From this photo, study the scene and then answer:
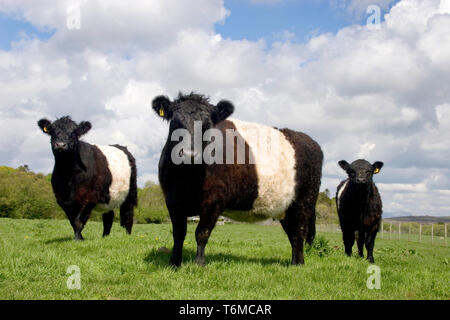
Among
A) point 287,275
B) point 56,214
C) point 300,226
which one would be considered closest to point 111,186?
point 300,226

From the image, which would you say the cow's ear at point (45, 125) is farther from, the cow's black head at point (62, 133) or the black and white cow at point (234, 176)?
the black and white cow at point (234, 176)

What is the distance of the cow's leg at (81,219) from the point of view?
10609 mm

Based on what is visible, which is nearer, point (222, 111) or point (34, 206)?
point (222, 111)

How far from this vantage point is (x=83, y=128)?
11.5 meters

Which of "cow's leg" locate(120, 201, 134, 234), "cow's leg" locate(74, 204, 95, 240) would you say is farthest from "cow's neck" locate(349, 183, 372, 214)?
"cow's leg" locate(74, 204, 95, 240)

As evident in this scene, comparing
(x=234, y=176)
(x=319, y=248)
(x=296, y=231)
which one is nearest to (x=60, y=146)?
(x=234, y=176)

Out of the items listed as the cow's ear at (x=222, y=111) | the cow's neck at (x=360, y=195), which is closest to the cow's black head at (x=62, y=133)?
the cow's ear at (x=222, y=111)

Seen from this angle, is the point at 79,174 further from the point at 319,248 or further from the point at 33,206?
the point at 33,206

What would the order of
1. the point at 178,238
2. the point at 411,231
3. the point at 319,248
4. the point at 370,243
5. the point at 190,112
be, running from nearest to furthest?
1. the point at 190,112
2. the point at 178,238
3. the point at 319,248
4. the point at 370,243
5. the point at 411,231

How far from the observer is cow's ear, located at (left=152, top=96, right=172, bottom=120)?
269 inches

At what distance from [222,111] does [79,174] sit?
570 cm

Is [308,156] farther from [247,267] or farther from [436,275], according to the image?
[436,275]

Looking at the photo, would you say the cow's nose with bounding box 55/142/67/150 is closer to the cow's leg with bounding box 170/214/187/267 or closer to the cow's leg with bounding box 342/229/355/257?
the cow's leg with bounding box 170/214/187/267
